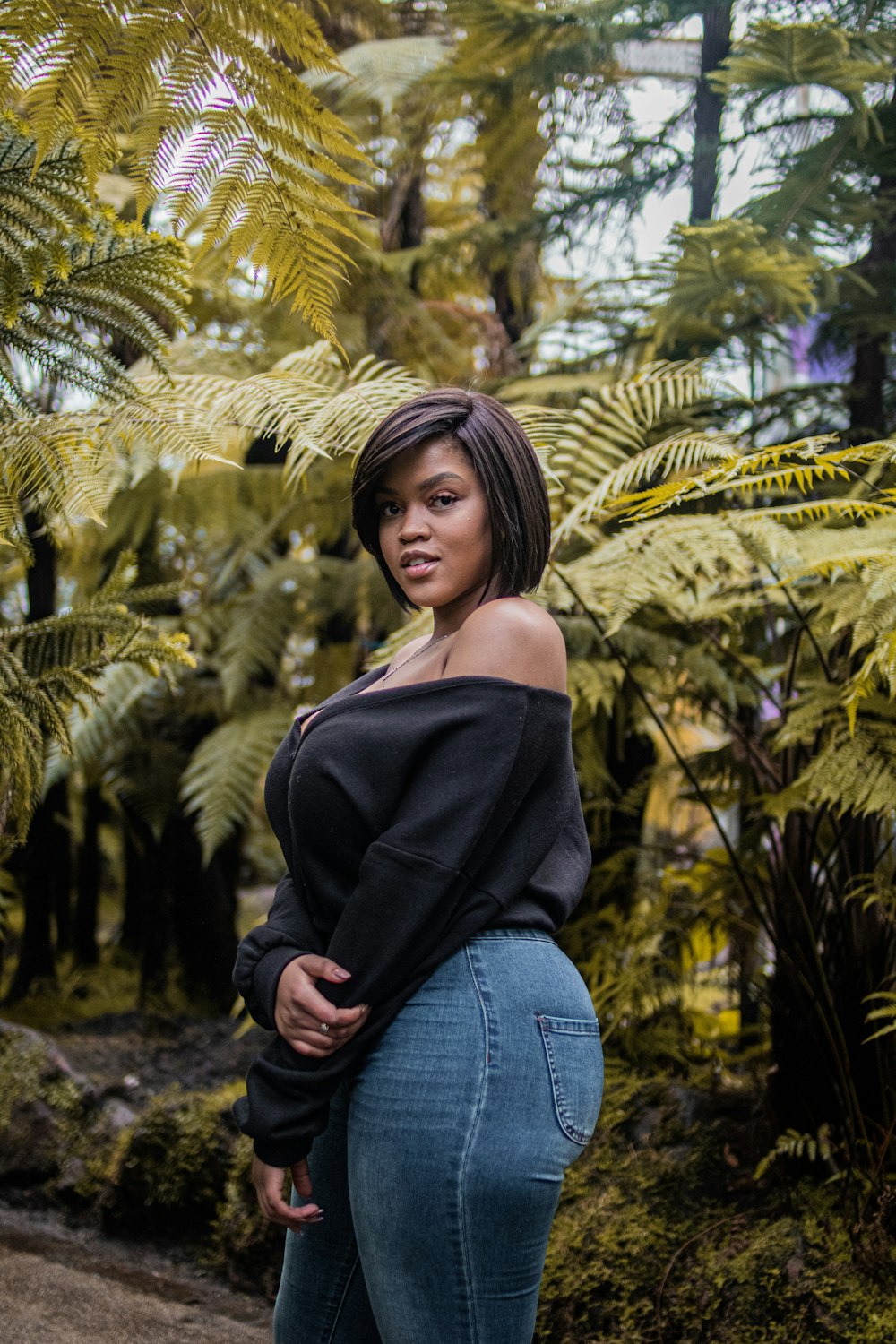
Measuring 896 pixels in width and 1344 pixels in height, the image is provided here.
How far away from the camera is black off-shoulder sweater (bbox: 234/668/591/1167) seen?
1050 millimetres

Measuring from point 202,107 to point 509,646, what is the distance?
0.83 metres

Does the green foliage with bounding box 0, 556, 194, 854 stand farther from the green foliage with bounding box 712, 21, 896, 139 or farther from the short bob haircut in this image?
the green foliage with bounding box 712, 21, 896, 139

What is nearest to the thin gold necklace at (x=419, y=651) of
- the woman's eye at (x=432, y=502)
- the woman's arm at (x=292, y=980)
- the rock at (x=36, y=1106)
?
the woman's eye at (x=432, y=502)

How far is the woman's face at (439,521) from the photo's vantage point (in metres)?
1.18

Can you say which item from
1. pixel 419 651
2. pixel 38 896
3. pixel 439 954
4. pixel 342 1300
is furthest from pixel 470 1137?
pixel 38 896

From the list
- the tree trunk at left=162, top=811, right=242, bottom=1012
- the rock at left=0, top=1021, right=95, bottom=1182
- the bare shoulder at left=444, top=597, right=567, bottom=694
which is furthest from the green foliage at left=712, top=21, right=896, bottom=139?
the rock at left=0, top=1021, right=95, bottom=1182

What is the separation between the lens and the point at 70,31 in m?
1.24

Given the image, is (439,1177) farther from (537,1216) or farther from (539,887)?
(539,887)

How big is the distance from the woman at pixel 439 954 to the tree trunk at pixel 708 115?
5.16ft

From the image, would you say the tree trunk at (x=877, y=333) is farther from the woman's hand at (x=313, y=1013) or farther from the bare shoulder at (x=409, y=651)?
the woman's hand at (x=313, y=1013)

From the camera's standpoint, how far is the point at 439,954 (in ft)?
3.53

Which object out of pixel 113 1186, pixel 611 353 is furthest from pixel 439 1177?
pixel 611 353

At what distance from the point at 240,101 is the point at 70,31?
219 millimetres

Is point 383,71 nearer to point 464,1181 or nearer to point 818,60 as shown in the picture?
point 818,60
